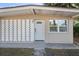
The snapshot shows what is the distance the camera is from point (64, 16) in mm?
14320

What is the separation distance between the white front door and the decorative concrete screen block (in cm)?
35

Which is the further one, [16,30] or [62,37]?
[16,30]

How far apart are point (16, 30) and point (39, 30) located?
183cm

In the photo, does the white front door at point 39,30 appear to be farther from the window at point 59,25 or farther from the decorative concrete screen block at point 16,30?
the window at point 59,25

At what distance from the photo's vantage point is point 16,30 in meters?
14.8

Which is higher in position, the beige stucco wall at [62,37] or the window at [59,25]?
the window at [59,25]

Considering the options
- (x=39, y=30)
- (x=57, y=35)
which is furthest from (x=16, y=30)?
(x=57, y=35)

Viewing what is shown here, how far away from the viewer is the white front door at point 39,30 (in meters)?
14.6

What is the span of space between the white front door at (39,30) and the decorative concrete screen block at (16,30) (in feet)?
1.16

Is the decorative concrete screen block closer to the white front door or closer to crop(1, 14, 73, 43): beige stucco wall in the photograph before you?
the white front door

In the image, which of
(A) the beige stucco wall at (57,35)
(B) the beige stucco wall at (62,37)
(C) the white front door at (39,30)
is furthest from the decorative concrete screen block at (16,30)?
(B) the beige stucco wall at (62,37)

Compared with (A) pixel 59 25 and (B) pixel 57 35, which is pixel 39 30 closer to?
(B) pixel 57 35

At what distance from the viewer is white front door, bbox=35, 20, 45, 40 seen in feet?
47.9

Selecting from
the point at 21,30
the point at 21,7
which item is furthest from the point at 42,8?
the point at 21,30
